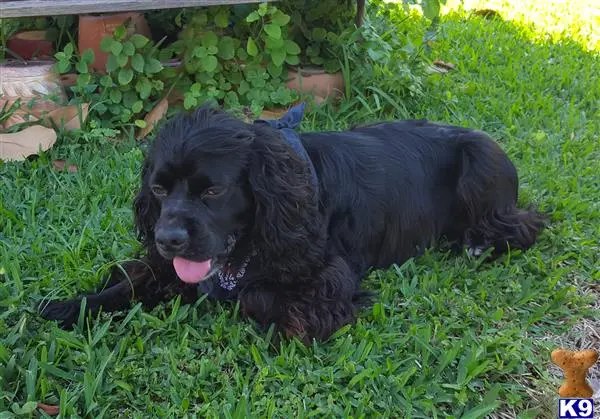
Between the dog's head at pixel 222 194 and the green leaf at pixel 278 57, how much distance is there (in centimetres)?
184

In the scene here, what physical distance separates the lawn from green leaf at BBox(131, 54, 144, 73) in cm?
46

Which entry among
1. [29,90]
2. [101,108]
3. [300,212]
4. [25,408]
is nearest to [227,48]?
[101,108]

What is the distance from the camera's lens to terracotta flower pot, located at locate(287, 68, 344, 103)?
4551mm

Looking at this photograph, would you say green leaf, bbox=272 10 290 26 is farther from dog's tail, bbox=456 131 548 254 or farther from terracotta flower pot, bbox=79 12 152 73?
dog's tail, bbox=456 131 548 254

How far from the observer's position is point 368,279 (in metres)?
3.07

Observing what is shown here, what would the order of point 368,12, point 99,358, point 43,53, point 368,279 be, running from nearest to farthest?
point 99,358 → point 368,279 → point 43,53 → point 368,12

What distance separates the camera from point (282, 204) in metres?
2.48

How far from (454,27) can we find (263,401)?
4762 millimetres

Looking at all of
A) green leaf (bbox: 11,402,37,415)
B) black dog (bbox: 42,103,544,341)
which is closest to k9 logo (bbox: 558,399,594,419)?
black dog (bbox: 42,103,544,341)

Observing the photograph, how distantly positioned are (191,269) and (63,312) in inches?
23.9

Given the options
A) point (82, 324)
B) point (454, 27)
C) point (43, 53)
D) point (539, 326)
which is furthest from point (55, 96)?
point (454, 27)

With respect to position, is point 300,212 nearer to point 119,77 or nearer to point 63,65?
point 119,77

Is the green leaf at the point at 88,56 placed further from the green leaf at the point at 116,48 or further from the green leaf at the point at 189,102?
the green leaf at the point at 189,102

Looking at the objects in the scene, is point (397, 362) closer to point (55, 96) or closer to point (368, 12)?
point (55, 96)
